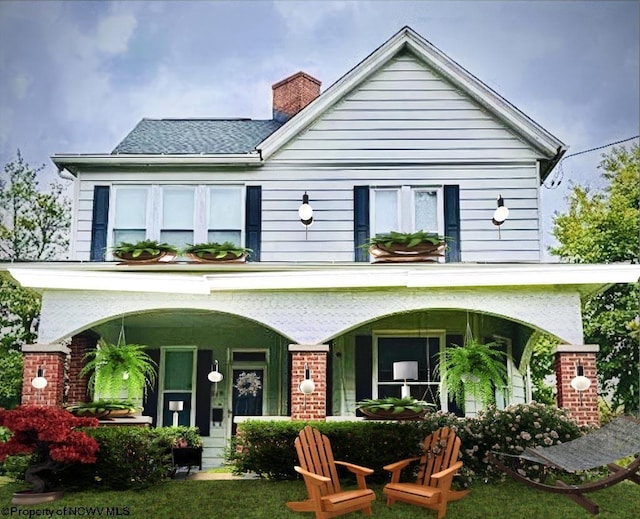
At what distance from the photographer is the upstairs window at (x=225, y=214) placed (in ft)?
40.3

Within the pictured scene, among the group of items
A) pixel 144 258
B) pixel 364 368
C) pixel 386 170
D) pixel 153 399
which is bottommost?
pixel 153 399

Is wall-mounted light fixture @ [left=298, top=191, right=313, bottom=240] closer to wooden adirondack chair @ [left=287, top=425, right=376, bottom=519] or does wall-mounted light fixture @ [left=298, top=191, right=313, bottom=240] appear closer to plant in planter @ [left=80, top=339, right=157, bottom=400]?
plant in planter @ [left=80, top=339, right=157, bottom=400]

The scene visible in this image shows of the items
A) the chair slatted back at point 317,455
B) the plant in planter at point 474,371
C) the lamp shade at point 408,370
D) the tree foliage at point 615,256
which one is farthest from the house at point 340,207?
the tree foliage at point 615,256

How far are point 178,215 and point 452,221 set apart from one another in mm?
4200

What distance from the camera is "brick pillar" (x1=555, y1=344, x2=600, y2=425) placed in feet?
31.6

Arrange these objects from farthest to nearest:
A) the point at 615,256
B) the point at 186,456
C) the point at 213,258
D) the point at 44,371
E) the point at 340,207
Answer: the point at 615,256 → the point at 340,207 → the point at 213,258 → the point at 186,456 → the point at 44,371

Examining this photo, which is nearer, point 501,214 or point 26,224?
point 501,214

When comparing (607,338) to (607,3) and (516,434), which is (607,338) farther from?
(516,434)

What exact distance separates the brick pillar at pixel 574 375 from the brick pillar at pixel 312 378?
9.38 ft

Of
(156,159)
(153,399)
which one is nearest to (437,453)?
(153,399)

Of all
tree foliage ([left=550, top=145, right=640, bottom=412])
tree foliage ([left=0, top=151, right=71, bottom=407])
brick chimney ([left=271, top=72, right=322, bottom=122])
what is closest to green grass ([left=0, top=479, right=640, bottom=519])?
brick chimney ([left=271, top=72, right=322, bottom=122])

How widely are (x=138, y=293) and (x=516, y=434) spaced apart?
16.0 feet

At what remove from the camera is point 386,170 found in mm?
12461

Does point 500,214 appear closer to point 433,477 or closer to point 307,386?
point 307,386
